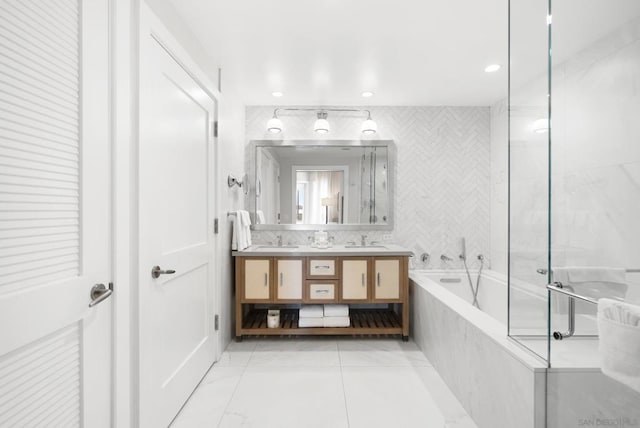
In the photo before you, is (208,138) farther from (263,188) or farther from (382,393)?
(382,393)

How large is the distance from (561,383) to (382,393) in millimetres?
1034

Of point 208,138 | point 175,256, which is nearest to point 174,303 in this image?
point 175,256

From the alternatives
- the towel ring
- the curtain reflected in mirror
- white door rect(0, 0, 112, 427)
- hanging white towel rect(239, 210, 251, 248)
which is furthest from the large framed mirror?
white door rect(0, 0, 112, 427)

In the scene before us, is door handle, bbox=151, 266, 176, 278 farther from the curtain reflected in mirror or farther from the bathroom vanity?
the curtain reflected in mirror

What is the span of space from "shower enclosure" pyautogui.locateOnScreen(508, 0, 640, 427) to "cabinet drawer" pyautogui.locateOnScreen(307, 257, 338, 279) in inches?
56.1

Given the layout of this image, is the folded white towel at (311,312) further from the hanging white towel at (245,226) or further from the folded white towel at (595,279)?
the folded white towel at (595,279)

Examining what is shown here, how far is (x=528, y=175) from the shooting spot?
147 cm

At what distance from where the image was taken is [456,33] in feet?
6.45

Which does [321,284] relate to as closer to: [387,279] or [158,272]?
[387,279]

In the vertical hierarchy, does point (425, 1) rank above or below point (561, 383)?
above

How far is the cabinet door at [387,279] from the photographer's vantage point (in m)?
2.74

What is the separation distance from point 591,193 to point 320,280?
6.41 ft

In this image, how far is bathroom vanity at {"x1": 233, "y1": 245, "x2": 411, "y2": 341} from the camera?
2693 mm

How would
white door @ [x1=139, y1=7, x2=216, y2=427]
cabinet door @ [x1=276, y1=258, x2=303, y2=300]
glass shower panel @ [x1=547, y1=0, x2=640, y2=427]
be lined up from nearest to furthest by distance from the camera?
1. glass shower panel @ [x1=547, y1=0, x2=640, y2=427]
2. white door @ [x1=139, y1=7, x2=216, y2=427]
3. cabinet door @ [x1=276, y1=258, x2=303, y2=300]
